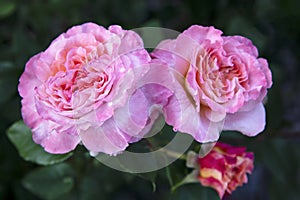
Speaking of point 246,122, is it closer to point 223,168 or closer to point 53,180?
point 223,168

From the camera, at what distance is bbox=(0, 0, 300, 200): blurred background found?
100 cm

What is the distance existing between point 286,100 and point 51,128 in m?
0.93

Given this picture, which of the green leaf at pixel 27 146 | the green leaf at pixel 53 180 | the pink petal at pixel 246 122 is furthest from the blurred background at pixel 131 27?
the pink petal at pixel 246 122

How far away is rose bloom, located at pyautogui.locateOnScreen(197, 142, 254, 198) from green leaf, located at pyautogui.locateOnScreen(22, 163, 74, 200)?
30 centimetres

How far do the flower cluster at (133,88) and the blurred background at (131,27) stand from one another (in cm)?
26

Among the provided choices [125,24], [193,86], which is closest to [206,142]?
[193,86]

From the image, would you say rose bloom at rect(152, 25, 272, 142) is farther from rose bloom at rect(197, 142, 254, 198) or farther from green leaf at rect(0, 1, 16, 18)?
green leaf at rect(0, 1, 16, 18)

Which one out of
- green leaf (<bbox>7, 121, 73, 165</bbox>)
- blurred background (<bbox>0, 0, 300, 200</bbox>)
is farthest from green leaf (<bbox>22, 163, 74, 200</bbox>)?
green leaf (<bbox>7, 121, 73, 165</bbox>)

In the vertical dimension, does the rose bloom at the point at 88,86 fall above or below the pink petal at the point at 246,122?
above

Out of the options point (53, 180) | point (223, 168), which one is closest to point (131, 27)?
point (53, 180)

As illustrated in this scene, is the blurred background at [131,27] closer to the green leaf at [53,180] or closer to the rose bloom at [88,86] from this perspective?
the green leaf at [53,180]

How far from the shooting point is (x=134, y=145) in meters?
0.67

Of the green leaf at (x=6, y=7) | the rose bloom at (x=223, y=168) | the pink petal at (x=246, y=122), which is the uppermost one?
the pink petal at (x=246, y=122)

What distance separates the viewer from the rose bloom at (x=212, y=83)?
0.61 m
